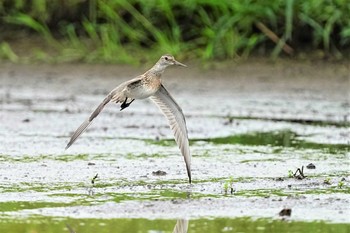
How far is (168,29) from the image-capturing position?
14180mm

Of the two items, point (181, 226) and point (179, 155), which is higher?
point (179, 155)

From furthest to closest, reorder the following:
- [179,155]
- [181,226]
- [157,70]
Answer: [179,155] → [157,70] → [181,226]

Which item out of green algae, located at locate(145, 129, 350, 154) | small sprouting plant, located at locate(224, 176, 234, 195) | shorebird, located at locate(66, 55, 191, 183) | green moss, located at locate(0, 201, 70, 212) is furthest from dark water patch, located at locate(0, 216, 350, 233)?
green algae, located at locate(145, 129, 350, 154)

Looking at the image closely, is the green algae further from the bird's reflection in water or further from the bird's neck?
the bird's reflection in water

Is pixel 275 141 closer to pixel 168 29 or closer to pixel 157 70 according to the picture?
pixel 157 70

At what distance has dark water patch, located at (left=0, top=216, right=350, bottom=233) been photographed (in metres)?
6.86

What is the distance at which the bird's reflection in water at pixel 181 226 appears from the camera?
22.5ft

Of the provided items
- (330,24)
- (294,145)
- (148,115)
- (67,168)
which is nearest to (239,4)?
(330,24)

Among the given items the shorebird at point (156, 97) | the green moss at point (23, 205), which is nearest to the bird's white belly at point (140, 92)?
the shorebird at point (156, 97)

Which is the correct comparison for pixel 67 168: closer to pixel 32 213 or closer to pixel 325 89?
pixel 32 213

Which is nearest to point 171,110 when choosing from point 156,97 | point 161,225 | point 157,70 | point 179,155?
point 156,97

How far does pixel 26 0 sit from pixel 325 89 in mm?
3972

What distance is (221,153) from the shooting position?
1001 centimetres

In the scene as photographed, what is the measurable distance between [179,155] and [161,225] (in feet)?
9.80
